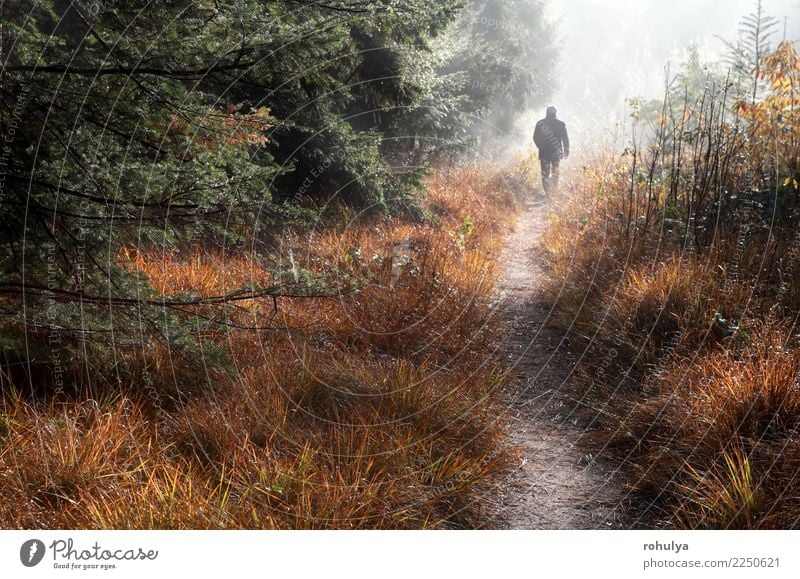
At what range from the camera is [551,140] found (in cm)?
1184

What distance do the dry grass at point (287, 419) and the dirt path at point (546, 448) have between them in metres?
0.15

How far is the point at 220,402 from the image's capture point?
3.10m

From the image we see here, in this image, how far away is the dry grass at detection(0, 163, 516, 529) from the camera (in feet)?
8.13

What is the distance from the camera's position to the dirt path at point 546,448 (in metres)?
2.85

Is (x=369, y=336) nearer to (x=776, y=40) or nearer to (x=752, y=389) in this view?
(x=752, y=389)

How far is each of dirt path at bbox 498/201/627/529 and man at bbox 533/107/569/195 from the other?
459 centimetres

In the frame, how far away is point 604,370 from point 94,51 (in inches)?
133

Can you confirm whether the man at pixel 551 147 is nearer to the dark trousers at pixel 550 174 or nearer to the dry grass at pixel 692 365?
the dark trousers at pixel 550 174

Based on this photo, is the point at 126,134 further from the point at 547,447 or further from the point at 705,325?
the point at 705,325

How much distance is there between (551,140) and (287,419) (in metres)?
9.87

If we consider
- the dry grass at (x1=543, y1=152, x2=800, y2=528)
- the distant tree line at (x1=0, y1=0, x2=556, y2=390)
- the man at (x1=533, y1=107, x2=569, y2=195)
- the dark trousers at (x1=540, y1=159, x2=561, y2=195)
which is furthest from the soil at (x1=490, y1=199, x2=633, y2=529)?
the man at (x1=533, y1=107, x2=569, y2=195)

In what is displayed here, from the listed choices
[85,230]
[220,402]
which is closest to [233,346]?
[220,402]

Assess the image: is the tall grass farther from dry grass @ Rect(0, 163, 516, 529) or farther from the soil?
dry grass @ Rect(0, 163, 516, 529)
